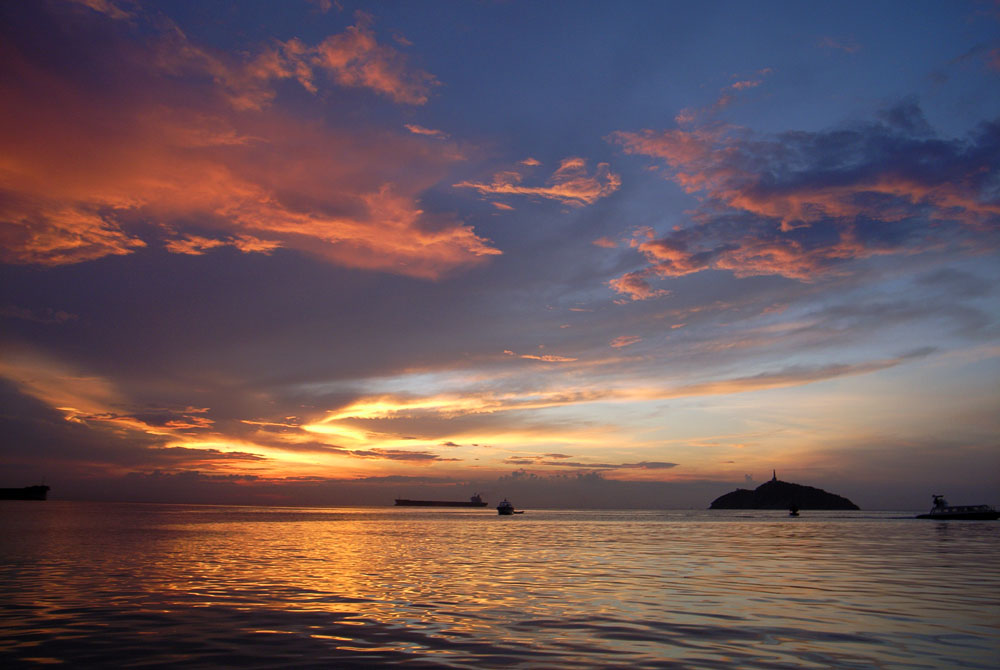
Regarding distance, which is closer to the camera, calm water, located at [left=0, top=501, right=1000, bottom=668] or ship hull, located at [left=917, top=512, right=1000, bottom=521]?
calm water, located at [left=0, top=501, right=1000, bottom=668]

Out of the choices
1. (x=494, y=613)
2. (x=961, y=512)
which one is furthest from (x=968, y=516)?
(x=494, y=613)

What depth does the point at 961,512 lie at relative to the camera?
148125mm

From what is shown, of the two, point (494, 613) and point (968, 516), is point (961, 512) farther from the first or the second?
point (494, 613)

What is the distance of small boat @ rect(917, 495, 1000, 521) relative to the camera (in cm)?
14300

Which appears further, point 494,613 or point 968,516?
point 968,516

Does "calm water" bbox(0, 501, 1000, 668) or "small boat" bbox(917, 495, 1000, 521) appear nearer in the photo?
"calm water" bbox(0, 501, 1000, 668)


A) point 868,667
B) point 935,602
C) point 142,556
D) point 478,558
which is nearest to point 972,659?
point 868,667

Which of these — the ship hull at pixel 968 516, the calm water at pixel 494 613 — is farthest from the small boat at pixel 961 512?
the calm water at pixel 494 613

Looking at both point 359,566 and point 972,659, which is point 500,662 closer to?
point 972,659

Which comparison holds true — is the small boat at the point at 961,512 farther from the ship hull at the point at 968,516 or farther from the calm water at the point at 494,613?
the calm water at the point at 494,613

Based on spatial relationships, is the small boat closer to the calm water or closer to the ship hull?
the ship hull

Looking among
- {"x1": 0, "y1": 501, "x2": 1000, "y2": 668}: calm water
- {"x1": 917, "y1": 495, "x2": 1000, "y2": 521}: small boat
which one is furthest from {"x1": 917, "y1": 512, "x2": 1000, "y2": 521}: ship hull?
{"x1": 0, "y1": 501, "x2": 1000, "y2": 668}: calm water

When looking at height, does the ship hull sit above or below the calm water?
below

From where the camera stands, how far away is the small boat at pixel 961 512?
469ft
